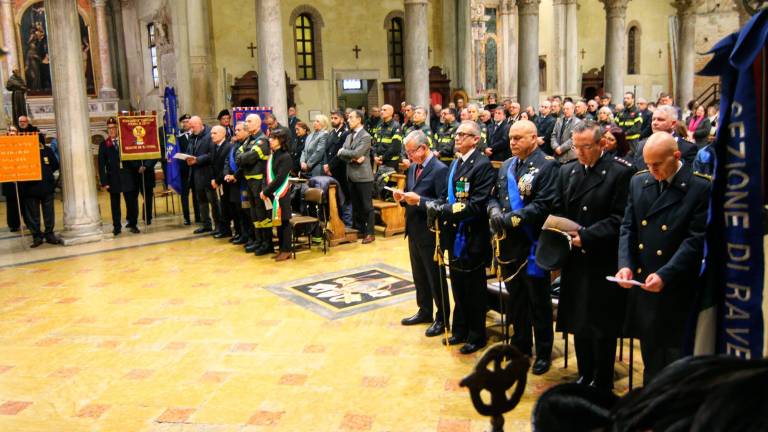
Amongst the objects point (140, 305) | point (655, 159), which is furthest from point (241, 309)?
point (655, 159)

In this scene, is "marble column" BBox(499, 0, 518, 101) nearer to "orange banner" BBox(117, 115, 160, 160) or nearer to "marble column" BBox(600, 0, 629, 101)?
"marble column" BBox(600, 0, 629, 101)

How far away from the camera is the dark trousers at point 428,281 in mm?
5520

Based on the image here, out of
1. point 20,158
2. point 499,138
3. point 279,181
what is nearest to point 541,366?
point 279,181

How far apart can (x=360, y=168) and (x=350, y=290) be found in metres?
2.65

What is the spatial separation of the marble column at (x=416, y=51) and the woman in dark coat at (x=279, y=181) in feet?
19.3

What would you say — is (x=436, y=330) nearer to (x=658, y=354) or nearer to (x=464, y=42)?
(x=658, y=354)

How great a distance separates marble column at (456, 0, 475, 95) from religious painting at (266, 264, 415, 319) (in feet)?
41.7

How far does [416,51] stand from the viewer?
1354 cm

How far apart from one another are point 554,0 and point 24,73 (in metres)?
17.5

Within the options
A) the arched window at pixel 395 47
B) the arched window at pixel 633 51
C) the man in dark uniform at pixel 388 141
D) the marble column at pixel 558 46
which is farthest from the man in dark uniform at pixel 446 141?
the arched window at pixel 633 51

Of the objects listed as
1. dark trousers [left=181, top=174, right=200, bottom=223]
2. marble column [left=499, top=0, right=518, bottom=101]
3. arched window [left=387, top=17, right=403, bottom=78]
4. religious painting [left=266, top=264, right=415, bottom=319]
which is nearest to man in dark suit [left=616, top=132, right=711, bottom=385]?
religious painting [left=266, top=264, right=415, bottom=319]

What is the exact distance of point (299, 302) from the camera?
6.68 meters

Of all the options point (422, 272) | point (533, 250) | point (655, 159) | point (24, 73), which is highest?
point (24, 73)

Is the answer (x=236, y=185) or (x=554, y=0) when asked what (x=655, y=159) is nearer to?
(x=236, y=185)
